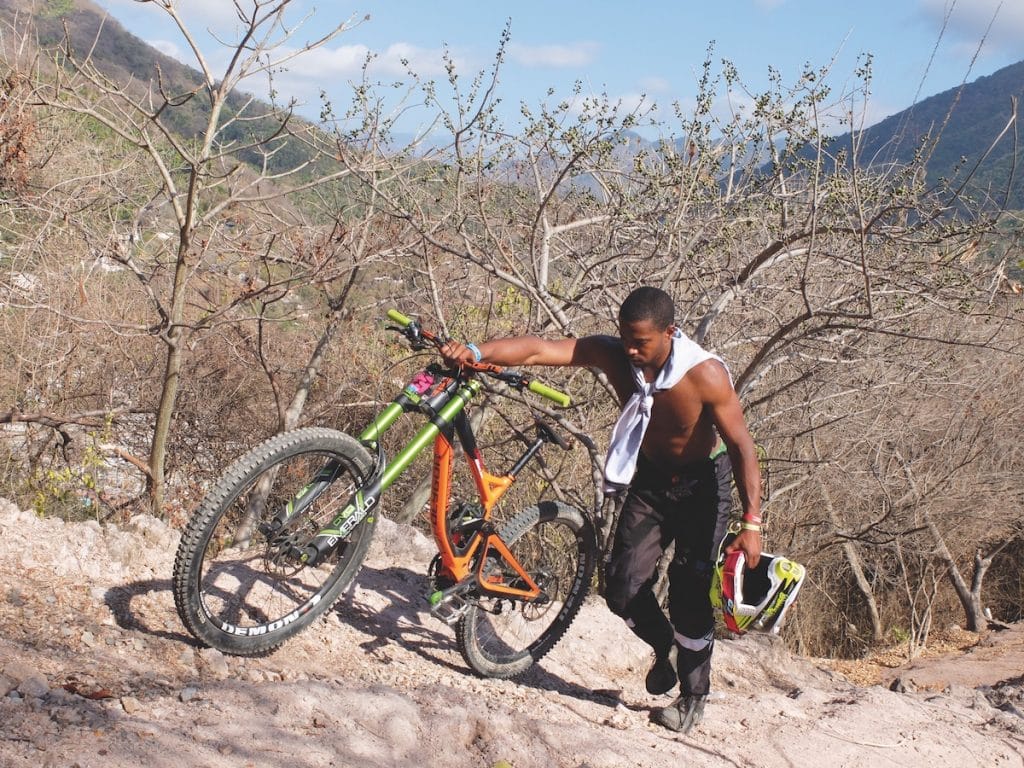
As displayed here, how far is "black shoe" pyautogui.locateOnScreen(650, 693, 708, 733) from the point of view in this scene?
429 centimetres

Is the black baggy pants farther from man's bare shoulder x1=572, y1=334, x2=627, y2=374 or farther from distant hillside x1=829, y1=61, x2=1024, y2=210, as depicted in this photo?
distant hillside x1=829, y1=61, x2=1024, y2=210

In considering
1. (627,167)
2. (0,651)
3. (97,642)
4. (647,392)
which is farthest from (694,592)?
(627,167)

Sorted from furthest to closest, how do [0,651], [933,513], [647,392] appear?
[933,513] → [647,392] → [0,651]

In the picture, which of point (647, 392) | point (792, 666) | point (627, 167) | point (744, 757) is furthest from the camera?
point (627, 167)

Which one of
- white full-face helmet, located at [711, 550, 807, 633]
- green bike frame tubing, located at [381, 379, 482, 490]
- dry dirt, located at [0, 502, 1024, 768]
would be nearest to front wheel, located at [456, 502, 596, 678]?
dry dirt, located at [0, 502, 1024, 768]

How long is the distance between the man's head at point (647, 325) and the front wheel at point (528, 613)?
116cm

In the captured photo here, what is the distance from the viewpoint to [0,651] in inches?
122

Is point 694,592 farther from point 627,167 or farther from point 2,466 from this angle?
point 2,466

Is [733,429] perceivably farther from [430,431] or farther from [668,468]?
[430,431]

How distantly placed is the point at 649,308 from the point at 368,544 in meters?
1.57

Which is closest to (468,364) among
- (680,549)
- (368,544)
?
(368,544)

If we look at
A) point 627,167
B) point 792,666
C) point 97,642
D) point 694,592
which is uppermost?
point 627,167

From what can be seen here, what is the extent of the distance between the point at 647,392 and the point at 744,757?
5.63 ft

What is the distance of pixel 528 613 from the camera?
4.84 m
